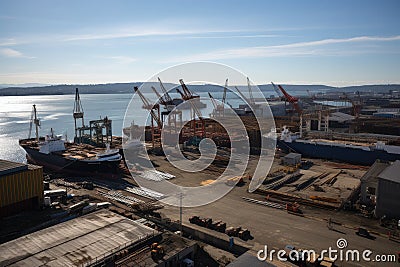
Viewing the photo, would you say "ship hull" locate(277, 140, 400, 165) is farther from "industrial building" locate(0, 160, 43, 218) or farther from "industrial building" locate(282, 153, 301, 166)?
"industrial building" locate(0, 160, 43, 218)

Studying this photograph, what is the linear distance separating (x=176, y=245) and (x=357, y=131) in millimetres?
28275

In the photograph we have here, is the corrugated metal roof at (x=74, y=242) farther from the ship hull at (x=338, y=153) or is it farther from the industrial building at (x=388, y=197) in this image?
the ship hull at (x=338, y=153)

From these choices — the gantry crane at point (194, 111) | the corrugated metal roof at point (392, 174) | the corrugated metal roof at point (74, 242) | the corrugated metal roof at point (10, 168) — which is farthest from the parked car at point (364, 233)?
the gantry crane at point (194, 111)

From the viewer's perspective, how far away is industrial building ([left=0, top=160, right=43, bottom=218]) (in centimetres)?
1009

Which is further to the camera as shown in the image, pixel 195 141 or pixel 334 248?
pixel 195 141

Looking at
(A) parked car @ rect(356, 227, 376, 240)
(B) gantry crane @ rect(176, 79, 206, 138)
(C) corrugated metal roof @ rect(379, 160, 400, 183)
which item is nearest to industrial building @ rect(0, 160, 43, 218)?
(A) parked car @ rect(356, 227, 376, 240)

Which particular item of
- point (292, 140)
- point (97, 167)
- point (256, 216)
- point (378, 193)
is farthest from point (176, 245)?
point (292, 140)

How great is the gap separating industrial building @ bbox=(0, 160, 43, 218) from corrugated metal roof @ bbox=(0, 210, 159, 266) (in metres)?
2.59

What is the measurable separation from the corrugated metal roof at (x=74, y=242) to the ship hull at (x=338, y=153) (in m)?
16.5

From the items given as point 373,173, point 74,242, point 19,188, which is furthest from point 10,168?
point 373,173

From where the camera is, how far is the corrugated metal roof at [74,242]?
691 cm

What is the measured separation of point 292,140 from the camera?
934 inches

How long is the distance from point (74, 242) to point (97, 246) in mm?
646

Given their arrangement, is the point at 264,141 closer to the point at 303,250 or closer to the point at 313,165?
the point at 313,165
